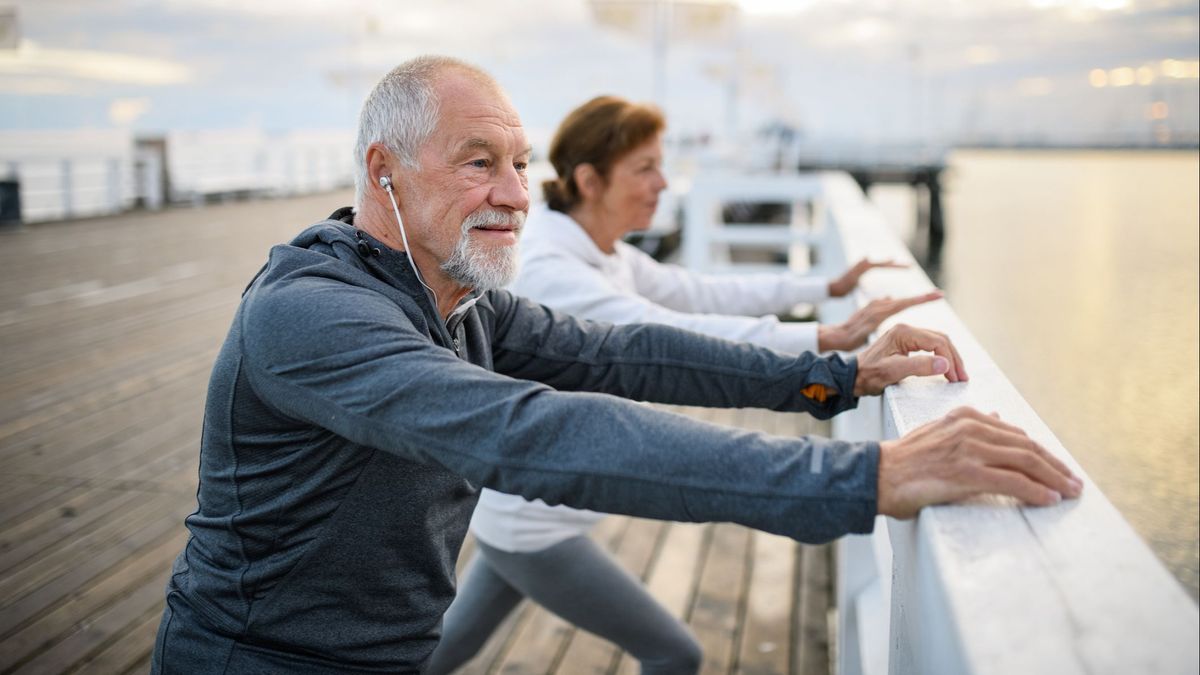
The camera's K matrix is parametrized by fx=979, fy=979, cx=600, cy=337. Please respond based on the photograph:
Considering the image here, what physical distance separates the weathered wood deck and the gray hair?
1.81 meters

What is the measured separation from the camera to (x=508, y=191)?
1.46m

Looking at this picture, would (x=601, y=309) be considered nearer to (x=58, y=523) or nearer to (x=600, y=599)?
(x=600, y=599)

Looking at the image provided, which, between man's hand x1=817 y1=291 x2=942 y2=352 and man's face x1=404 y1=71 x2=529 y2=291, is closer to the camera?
man's face x1=404 y1=71 x2=529 y2=291

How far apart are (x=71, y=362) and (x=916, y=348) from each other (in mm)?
6159

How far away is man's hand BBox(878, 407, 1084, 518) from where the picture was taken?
3.01 feet

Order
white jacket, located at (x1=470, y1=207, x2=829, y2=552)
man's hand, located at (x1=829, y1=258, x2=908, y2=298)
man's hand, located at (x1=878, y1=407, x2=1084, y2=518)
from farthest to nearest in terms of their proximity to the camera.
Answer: man's hand, located at (x1=829, y1=258, x2=908, y2=298) → white jacket, located at (x1=470, y1=207, x2=829, y2=552) → man's hand, located at (x1=878, y1=407, x2=1084, y2=518)

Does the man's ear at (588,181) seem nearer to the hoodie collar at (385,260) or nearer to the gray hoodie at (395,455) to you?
the gray hoodie at (395,455)

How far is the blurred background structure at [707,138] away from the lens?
14.9 ft

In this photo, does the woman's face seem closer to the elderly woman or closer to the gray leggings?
the elderly woman

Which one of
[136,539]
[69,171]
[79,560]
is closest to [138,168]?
[69,171]

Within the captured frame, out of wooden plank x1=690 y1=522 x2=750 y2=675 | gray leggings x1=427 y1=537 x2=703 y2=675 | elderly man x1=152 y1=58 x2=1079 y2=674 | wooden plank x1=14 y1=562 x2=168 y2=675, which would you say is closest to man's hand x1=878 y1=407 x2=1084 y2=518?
elderly man x1=152 y1=58 x2=1079 y2=674

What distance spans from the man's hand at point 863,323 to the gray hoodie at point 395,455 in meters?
0.35

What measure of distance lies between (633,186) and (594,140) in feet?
0.51

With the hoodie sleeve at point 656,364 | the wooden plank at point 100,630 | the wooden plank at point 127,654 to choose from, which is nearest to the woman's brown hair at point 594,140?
the hoodie sleeve at point 656,364
